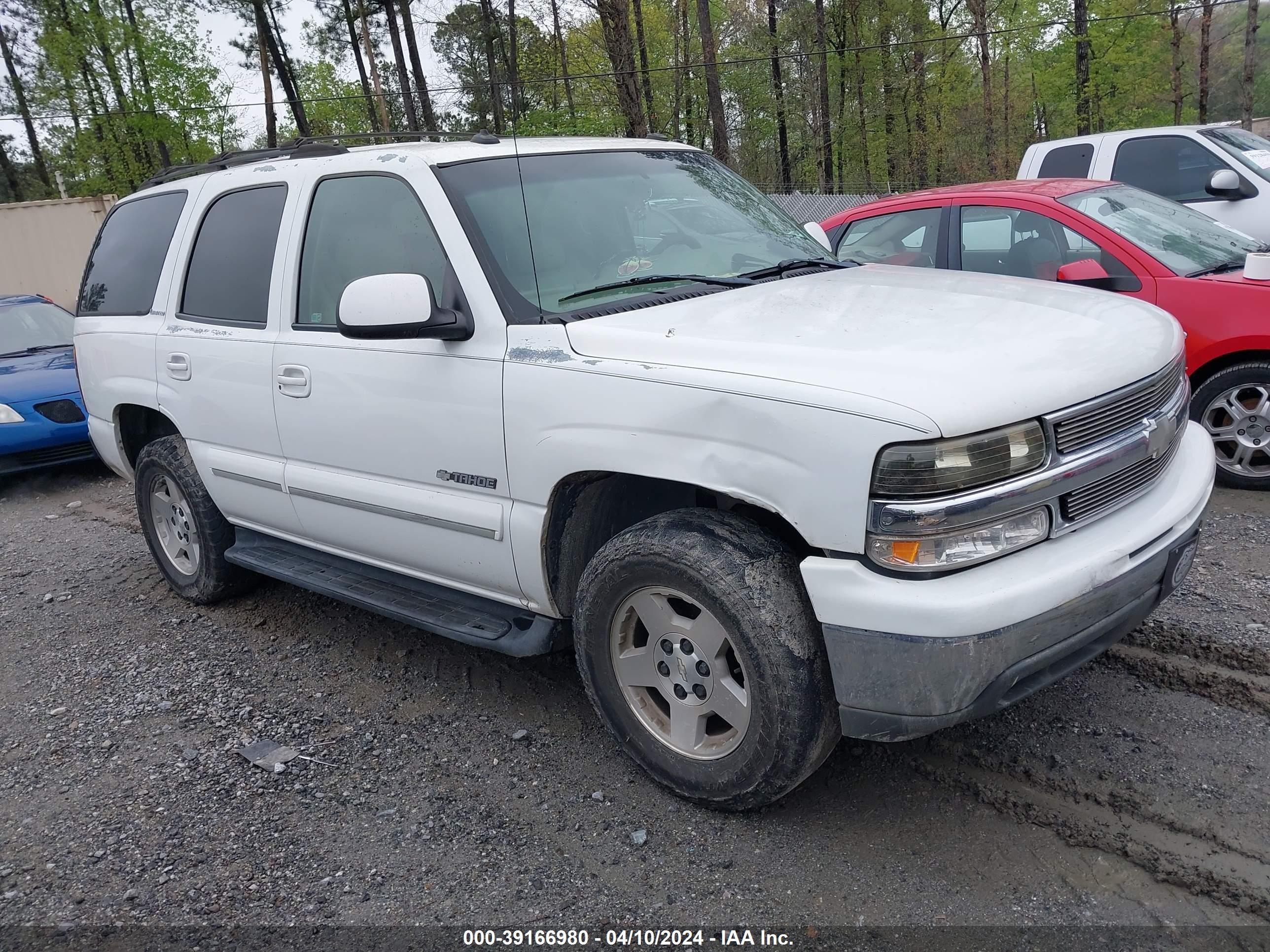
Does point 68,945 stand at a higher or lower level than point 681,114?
lower

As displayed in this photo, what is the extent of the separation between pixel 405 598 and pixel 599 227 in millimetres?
1559

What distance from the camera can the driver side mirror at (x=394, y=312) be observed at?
123 inches

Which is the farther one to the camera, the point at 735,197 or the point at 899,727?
the point at 735,197

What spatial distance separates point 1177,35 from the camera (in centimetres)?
3319

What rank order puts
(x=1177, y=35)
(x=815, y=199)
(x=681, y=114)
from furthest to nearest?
(x=681, y=114), (x=1177, y=35), (x=815, y=199)

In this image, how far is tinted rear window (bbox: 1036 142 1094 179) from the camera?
8.97 meters

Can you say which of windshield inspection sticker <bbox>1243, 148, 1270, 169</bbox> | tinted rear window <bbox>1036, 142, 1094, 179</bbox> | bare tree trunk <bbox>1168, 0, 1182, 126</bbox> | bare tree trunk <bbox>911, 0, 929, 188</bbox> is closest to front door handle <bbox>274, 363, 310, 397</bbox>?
tinted rear window <bbox>1036, 142, 1094, 179</bbox>

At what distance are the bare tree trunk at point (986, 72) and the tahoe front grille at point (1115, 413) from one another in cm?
2704

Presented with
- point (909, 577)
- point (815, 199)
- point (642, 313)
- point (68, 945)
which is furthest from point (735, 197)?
point (815, 199)

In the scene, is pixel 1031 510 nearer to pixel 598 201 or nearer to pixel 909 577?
pixel 909 577

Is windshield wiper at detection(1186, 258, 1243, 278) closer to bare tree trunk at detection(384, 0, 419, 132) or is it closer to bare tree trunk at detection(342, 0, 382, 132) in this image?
bare tree trunk at detection(384, 0, 419, 132)

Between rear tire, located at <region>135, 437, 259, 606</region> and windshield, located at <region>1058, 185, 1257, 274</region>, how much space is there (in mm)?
5029

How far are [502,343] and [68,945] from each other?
2.07 metres

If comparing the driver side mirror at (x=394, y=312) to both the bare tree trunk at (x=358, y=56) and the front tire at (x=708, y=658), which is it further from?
the bare tree trunk at (x=358, y=56)
